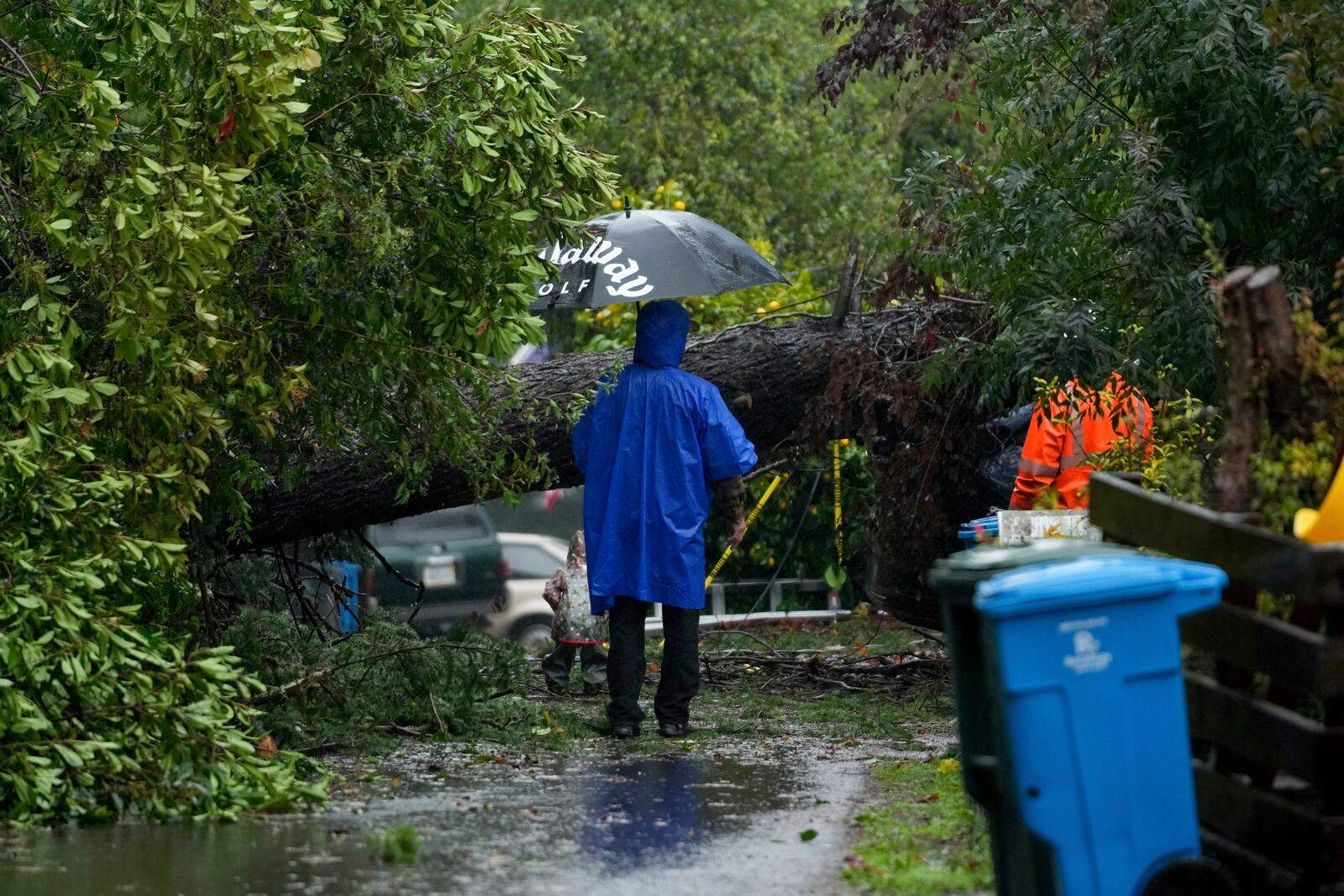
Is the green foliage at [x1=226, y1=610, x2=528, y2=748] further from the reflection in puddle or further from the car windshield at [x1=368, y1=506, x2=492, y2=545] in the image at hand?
the car windshield at [x1=368, y1=506, x2=492, y2=545]

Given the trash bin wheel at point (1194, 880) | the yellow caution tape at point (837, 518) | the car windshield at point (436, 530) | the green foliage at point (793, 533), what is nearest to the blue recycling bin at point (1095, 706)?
the trash bin wheel at point (1194, 880)

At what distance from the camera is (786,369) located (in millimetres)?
10375

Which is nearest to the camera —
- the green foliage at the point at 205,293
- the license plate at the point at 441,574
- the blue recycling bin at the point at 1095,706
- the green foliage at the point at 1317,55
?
the blue recycling bin at the point at 1095,706

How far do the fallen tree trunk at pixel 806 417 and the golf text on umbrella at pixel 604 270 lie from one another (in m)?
0.45

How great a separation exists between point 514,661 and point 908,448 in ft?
8.24

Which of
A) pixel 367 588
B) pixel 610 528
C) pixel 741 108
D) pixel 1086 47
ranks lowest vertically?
pixel 367 588

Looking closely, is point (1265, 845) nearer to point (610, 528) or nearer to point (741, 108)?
point (610, 528)

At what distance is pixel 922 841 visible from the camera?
548 cm

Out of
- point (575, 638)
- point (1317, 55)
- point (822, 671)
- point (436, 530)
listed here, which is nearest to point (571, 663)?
point (575, 638)

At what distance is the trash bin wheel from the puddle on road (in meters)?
1.09

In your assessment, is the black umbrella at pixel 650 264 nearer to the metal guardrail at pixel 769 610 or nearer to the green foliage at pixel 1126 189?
the green foliage at pixel 1126 189

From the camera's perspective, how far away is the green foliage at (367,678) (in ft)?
25.3

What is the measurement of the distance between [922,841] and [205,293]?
121 inches

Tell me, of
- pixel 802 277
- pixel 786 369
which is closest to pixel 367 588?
pixel 802 277
